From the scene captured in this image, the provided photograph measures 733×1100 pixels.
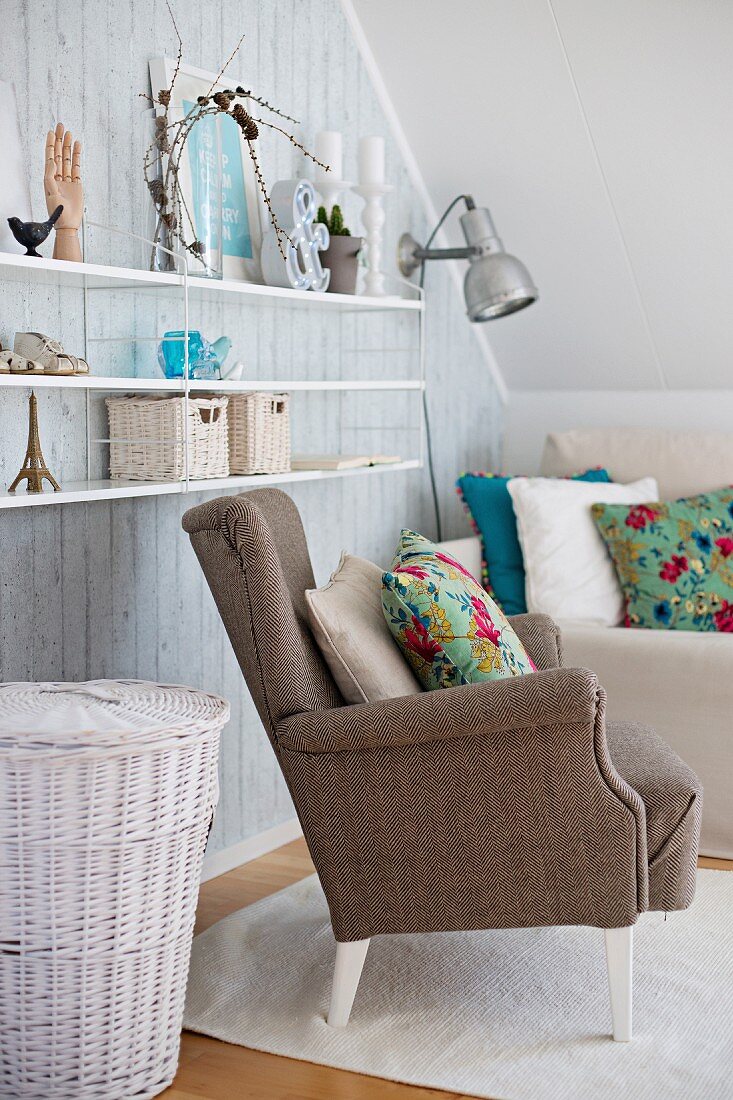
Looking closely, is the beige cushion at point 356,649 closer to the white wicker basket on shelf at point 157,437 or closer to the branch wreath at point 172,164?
the white wicker basket on shelf at point 157,437

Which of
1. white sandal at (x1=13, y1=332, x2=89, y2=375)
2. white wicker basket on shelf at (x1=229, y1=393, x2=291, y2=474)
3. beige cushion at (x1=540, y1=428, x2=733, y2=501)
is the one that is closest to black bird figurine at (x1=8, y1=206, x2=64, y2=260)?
white sandal at (x1=13, y1=332, x2=89, y2=375)

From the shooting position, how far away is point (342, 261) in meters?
3.02

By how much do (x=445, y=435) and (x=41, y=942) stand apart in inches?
95.5

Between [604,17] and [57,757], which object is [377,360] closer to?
[604,17]

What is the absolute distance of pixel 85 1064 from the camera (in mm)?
1888

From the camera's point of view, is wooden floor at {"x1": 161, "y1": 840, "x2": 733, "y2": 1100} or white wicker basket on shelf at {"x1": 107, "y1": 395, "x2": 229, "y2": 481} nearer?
wooden floor at {"x1": 161, "y1": 840, "x2": 733, "y2": 1100}

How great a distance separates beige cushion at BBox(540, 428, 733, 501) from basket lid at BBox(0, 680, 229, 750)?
2031 millimetres

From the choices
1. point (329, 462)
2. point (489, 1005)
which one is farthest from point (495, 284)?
point (489, 1005)

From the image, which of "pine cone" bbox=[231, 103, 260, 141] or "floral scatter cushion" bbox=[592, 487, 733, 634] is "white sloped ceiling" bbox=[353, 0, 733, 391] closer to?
"floral scatter cushion" bbox=[592, 487, 733, 634]

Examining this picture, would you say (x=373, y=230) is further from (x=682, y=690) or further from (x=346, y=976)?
(x=346, y=976)

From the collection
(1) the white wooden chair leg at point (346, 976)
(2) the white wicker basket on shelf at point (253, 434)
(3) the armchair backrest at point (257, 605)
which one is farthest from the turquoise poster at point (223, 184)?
(1) the white wooden chair leg at point (346, 976)

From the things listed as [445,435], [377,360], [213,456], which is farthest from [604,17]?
[213,456]

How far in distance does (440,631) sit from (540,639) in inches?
22.7

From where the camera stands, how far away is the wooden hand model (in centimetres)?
218
